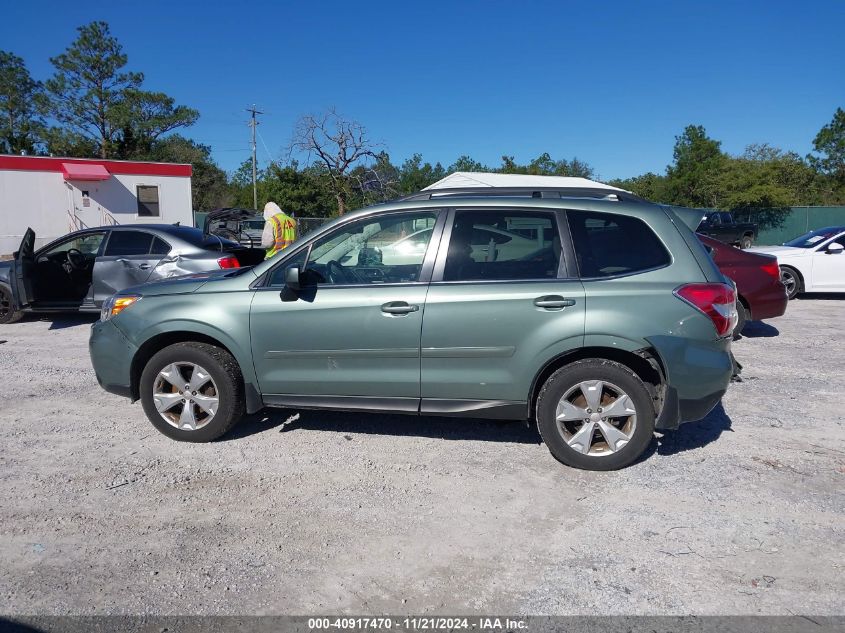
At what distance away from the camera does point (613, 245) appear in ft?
14.0

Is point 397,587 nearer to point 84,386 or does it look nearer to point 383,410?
point 383,410

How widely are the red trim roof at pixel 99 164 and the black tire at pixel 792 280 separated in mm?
20685

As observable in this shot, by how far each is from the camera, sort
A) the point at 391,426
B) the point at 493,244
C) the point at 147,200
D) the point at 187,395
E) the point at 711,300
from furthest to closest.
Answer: the point at 147,200
the point at 391,426
the point at 187,395
the point at 493,244
the point at 711,300

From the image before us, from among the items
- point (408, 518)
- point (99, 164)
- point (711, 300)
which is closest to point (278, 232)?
point (408, 518)

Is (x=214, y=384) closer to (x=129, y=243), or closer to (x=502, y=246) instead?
(x=502, y=246)

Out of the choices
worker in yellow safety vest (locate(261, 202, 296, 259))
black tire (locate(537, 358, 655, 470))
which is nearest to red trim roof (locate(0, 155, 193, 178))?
worker in yellow safety vest (locate(261, 202, 296, 259))

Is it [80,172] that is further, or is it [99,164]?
[99,164]

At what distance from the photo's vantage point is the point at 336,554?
3303 millimetres

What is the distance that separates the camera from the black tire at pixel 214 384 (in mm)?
4582

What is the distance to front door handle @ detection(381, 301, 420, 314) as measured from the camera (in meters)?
4.28

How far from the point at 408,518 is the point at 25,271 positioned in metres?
7.55

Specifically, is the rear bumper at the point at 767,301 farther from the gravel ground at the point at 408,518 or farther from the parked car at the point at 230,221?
the parked car at the point at 230,221

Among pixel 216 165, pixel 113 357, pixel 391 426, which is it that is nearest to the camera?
pixel 113 357

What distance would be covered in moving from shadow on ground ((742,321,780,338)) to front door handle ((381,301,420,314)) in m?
6.29
